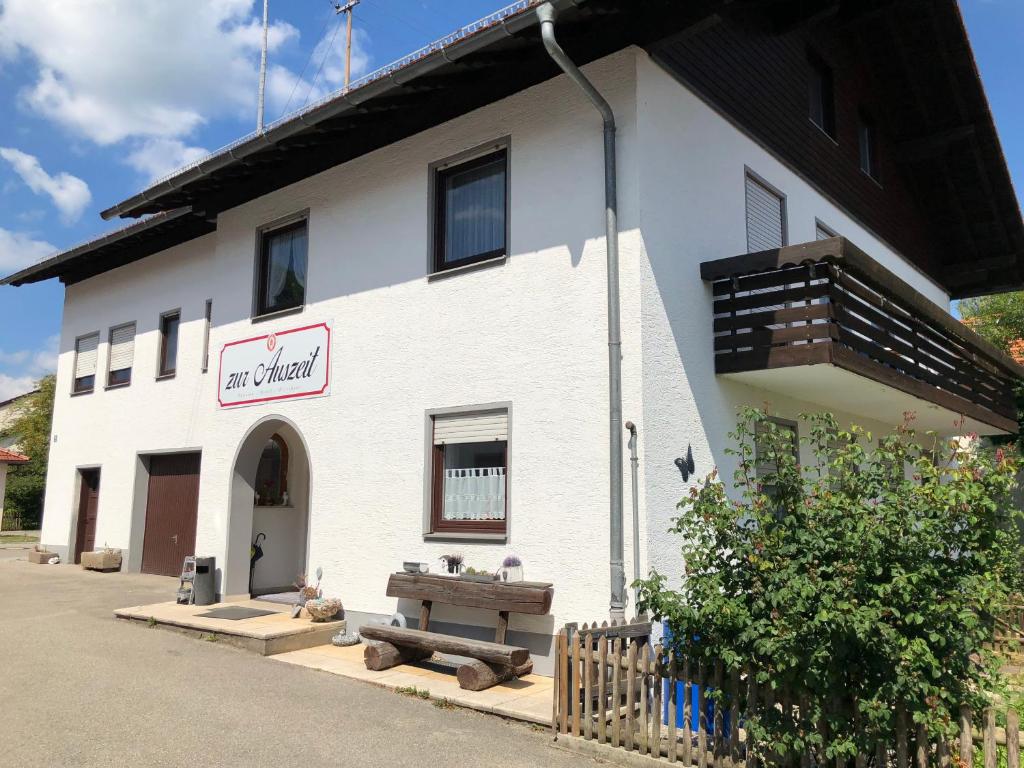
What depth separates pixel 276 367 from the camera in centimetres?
1127

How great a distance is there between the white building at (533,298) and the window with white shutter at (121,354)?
168 cm

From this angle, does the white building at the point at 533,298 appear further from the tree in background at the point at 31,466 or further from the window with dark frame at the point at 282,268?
the tree in background at the point at 31,466

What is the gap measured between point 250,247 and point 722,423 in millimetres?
7406

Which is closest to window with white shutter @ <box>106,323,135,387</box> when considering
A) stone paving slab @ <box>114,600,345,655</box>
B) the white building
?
the white building

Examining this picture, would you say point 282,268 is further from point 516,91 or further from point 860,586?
point 860,586

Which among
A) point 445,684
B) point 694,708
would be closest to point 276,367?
point 445,684

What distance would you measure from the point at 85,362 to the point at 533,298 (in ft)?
40.4

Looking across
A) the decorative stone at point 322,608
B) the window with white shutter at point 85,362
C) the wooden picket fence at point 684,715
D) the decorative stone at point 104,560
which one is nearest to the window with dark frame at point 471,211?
the decorative stone at point 322,608

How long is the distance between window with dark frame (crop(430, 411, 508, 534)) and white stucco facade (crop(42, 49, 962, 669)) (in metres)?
0.19

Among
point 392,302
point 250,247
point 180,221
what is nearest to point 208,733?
point 392,302

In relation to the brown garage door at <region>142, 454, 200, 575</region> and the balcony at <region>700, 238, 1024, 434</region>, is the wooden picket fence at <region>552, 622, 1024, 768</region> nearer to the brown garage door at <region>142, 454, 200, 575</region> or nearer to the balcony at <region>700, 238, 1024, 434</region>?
the balcony at <region>700, 238, 1024, 434</region>

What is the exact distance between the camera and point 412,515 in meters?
9.25

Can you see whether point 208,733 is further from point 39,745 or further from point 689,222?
point 689,222

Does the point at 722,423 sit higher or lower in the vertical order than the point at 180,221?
lower
